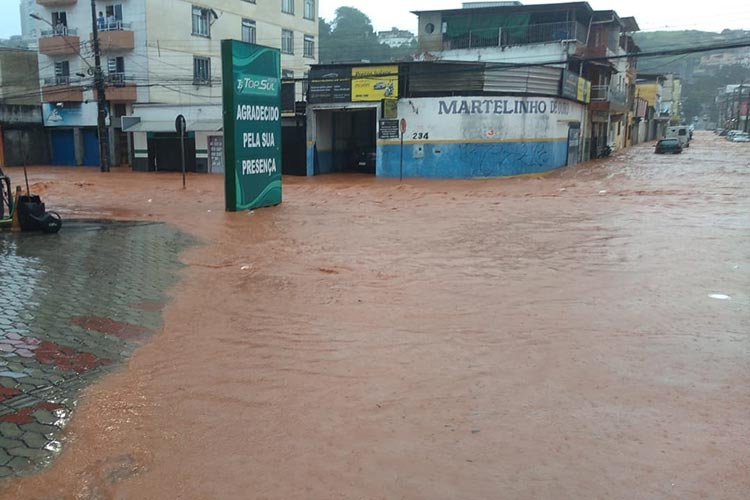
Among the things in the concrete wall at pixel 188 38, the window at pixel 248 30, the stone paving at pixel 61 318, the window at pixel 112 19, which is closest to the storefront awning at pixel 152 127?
the concrete wall at pixel 188 38

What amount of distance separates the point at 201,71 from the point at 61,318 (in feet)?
125

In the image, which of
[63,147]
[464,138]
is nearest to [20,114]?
[63,147]

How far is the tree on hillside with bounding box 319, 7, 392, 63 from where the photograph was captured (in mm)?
68625

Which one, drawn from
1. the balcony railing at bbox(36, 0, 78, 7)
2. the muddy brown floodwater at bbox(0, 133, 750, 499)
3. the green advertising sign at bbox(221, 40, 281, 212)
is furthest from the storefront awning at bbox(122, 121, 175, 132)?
the muddy brown floodwater at bbox(0, 133, 750, 499)

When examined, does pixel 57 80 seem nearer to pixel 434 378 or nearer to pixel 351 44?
pixel 351 44

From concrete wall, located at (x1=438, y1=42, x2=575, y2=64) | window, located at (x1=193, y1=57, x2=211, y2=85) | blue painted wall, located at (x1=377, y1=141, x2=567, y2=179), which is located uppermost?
concrete wall, located at (x1=438, y1=42, x2=575, y2=64)

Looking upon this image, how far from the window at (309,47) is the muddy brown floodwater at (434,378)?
134ft

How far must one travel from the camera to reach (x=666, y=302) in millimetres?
8609

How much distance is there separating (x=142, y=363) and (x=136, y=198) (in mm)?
18247

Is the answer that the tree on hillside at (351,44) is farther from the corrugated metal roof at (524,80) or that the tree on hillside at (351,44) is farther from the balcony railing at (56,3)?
the corrugated metal roof at (524,80)

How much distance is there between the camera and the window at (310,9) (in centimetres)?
5196

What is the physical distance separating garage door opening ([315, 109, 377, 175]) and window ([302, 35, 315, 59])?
18024mm

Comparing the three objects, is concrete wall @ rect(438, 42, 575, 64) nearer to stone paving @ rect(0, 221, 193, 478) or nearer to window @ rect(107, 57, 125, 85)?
window @ rect(107, 57, 125, 85)

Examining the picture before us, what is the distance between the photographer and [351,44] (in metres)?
72.0
